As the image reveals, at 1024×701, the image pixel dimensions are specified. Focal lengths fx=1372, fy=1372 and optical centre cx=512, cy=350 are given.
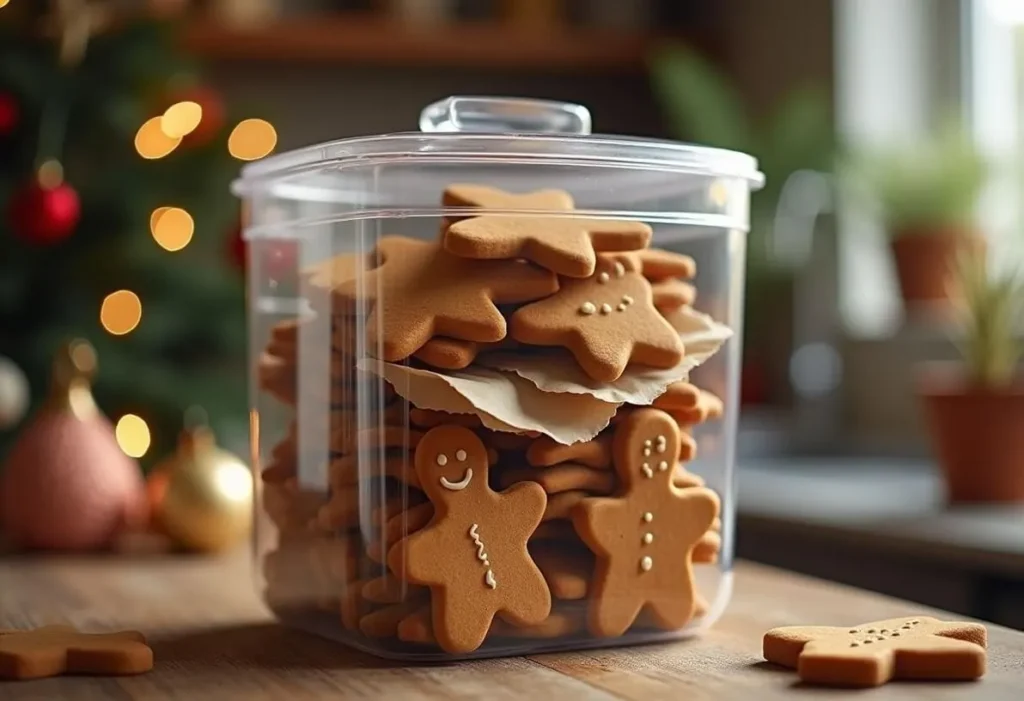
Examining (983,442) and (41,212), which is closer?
(983,442)

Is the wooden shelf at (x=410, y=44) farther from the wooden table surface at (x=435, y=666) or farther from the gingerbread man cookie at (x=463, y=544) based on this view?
the gingerbread man cookie at (x=463, y=544)

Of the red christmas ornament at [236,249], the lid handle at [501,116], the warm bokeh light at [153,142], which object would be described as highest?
the warm bokeh light at [153,142]

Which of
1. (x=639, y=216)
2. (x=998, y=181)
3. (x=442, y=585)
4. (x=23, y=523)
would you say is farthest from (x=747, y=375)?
(x=442, y=585)

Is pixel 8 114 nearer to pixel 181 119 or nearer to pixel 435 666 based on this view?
pixel 181 119

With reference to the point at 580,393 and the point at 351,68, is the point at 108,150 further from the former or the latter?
the point at 580,393

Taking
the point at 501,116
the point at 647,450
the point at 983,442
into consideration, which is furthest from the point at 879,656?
the point at 983,442

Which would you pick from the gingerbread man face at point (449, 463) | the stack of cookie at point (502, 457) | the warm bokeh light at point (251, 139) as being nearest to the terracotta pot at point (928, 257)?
the warm bokeh light at point (251, 139)

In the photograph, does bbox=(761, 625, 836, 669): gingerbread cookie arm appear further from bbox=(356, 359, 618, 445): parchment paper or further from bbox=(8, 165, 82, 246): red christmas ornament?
bbox=(8, 165, 82, 246): red christmas ornament
